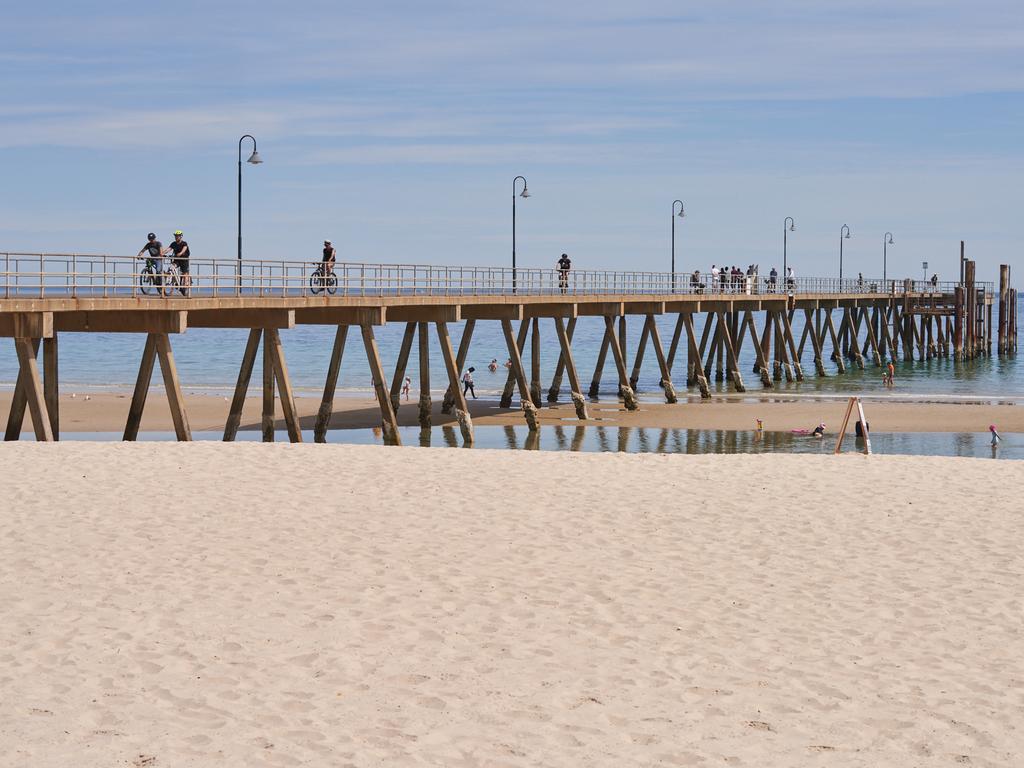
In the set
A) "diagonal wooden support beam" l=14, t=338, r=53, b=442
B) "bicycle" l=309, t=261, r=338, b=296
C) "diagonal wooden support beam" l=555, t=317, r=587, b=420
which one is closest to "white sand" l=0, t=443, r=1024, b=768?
"diagonal wooden support beam" l=14, t=338, r=53, b=442

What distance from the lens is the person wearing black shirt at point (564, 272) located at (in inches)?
1288

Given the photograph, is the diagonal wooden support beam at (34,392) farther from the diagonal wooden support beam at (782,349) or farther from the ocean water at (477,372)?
the diagonal wooden support beam at (782,349)

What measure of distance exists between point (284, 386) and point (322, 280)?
10.5ft

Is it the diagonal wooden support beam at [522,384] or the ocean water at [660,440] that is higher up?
the diagonal wooden support beam at [522,384]

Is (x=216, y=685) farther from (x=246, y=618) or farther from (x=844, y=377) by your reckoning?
(x=844, y=377)

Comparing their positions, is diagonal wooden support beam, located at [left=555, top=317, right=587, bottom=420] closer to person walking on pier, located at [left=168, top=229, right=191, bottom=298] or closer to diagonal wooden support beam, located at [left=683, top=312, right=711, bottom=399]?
diagonal wooden support beam, located at [left=683, top=312, right=711, bottom=399]

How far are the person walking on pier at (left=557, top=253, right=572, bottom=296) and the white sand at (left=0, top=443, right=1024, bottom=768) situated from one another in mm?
18460

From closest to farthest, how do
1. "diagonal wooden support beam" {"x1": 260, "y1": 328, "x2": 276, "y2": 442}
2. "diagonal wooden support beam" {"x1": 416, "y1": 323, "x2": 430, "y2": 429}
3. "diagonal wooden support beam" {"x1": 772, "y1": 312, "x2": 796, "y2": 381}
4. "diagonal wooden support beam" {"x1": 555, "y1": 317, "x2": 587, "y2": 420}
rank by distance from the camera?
1. "diagonal wooden support beam" {"x1": 260, "y1": 328, "x2": 276, "y2": 442}
2. "diagonal wooden support beam" {"x1": 416, "y1": 323, "x2": 430, "y2": 429}
3. "diagonal wooden support beam" {"x1": 555, "y1": 317, "x2": 587, "y2": 420}
4. "diagonal wooden support beam" {"x1": 772, "y1": 312, "x2": 796, "y2": 381}

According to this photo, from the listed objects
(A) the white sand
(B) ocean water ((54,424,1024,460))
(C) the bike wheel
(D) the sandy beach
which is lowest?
(B) ocean water ((54,424,1024,460))

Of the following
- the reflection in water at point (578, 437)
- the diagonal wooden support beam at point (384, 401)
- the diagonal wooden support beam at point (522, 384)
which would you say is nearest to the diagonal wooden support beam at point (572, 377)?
the diagonal wooden support beam at point (522, 384)

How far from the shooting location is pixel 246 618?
28.1ft

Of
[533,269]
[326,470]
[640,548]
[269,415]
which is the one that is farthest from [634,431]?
[640,548]

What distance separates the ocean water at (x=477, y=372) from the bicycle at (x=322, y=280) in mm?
15329

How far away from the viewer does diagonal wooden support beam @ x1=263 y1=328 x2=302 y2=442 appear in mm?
21172
